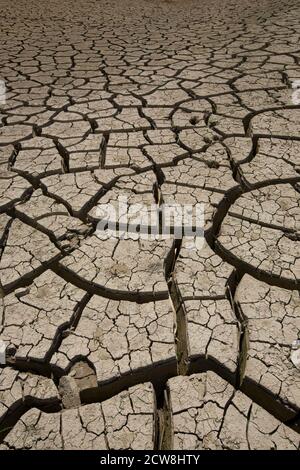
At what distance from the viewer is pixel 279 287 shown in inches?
55.1

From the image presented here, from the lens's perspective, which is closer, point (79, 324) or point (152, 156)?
point (79, 324)

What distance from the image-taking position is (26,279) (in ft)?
4.80

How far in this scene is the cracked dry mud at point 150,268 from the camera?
3.50ft

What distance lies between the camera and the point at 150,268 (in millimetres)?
1479

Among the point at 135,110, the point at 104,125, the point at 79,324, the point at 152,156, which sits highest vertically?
the point at 135,110

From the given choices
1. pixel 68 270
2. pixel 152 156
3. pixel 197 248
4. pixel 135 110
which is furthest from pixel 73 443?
pixel 135 110

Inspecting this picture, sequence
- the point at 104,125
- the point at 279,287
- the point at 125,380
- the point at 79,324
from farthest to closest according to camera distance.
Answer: the point at 104,125 < the point at 279,287 < the point at 79,324 < the point at 125,380

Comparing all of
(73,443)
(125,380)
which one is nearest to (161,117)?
(125,380)

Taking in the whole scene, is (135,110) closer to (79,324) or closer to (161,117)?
(161,117)

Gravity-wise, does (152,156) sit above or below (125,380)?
above

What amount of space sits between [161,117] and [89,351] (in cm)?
186

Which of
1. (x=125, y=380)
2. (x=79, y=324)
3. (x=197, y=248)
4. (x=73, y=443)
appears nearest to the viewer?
(x=73, y=443)

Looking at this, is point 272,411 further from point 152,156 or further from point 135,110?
point 135,110

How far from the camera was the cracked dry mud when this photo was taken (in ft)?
3.50
